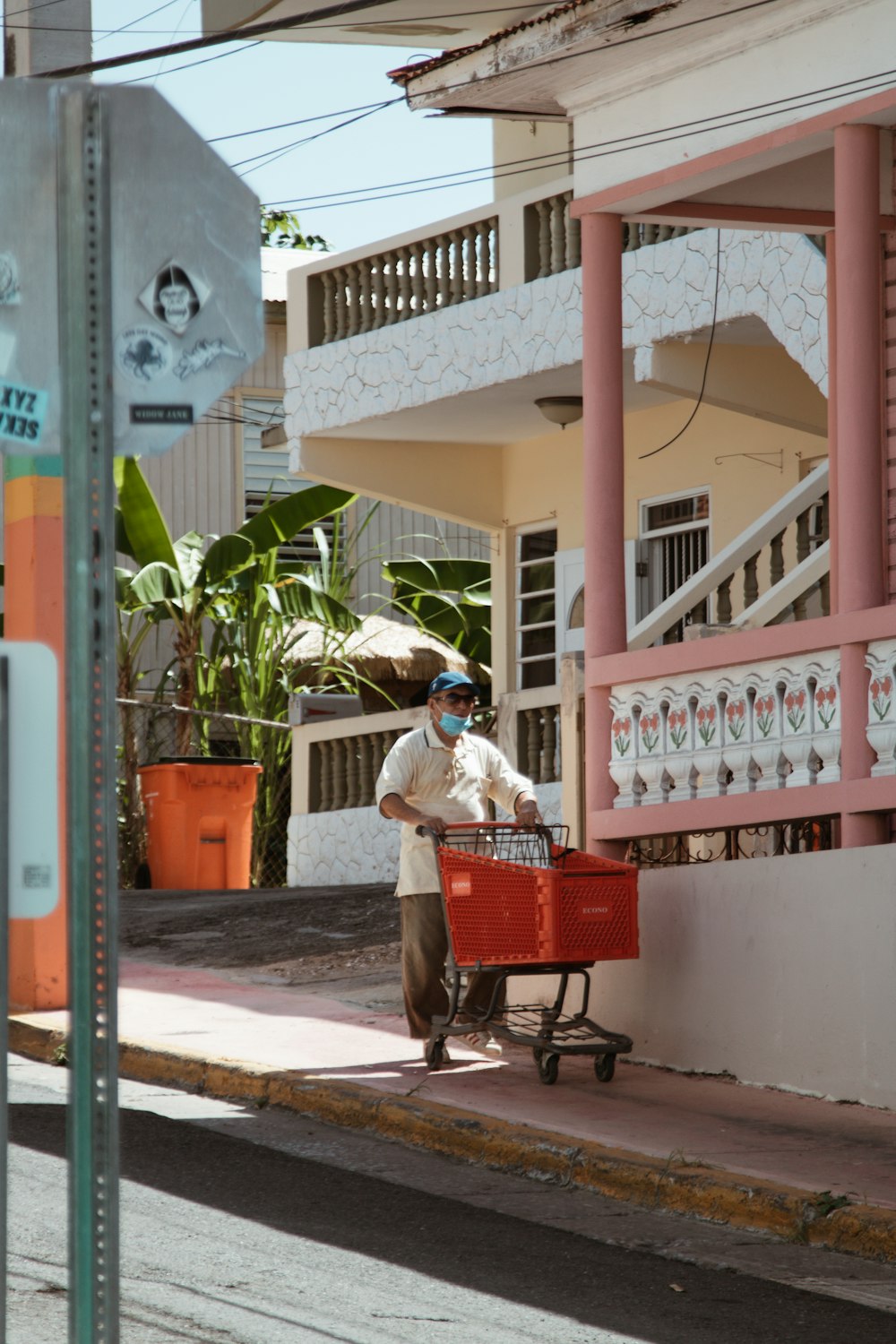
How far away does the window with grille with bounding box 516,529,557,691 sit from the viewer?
20016mm

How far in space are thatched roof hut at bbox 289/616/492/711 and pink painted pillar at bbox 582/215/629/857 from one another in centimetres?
992

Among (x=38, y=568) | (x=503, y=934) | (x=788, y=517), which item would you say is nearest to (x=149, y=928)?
(x=38, y=568)

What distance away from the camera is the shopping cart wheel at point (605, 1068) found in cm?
1032

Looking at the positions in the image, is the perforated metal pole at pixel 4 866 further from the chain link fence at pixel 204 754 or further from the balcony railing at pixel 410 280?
the chain link fence at pixel 204 754

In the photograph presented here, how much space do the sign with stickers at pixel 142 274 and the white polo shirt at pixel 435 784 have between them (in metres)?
6.48

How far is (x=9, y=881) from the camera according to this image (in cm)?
399

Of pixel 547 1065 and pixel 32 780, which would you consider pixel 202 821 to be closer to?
pixel 547 1065

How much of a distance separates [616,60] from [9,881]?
8.31 metres

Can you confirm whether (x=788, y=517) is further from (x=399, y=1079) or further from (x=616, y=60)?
(x=399, y=1079)

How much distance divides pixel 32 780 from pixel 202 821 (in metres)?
16.3

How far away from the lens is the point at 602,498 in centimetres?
1148

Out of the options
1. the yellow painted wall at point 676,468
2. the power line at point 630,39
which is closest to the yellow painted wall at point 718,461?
the yellow painted wall at point 676,468

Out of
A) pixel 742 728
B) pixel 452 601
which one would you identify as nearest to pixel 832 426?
pixel 742 728

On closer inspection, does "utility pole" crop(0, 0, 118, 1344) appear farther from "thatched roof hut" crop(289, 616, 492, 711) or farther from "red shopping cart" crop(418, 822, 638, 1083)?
"thatched roof hut" crop(289, 616, 492, 711)
